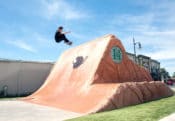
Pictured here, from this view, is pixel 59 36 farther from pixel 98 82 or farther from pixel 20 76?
pixel 20 76

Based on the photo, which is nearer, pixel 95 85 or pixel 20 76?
pixel 95 85

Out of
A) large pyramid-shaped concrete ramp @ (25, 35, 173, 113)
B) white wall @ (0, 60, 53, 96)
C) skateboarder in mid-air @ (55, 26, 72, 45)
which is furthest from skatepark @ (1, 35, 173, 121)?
white wall @ (0, 60, 53, 96)

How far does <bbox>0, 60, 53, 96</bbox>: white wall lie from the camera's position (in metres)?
24.8

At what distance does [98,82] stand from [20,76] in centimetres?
1486

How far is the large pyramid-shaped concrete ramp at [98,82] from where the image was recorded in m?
11.5

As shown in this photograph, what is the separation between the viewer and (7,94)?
973 inches

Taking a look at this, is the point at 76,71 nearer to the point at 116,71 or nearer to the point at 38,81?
the point at 116,71

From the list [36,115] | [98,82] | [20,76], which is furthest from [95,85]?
[20,76]

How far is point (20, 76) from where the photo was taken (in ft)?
85.3

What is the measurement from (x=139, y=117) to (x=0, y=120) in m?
5.66

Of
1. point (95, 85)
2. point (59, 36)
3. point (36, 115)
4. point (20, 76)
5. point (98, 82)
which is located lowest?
point (36, 115)

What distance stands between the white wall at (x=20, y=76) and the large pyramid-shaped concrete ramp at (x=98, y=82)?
7.47 m

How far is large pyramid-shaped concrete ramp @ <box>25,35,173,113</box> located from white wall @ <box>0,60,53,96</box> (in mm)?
→ 7466

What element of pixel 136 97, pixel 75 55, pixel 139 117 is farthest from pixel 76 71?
pixel 139 117
